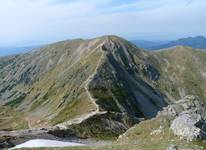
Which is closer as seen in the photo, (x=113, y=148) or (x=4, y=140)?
(x=113, y=148)

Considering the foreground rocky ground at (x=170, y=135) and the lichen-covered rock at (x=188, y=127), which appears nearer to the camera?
the foreground rocky ground at (x=170, y=135)

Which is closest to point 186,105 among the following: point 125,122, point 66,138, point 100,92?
point 66,138

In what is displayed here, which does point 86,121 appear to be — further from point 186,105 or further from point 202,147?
point 202,147

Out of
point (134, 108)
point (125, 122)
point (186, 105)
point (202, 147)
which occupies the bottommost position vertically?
point (134, 108)

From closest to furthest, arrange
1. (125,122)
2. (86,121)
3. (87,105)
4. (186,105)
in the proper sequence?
(186,105) < (86,121) < (125,122) < (87,105)

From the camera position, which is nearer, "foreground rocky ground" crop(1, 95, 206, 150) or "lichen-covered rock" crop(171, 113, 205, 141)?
"foreground rocky ground" crop(1, 95, 206, 150)

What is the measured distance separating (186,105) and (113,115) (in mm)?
42507

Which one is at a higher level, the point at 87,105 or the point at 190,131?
the point at 190,131

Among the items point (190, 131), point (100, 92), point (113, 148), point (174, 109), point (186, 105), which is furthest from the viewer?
point (100, 92)

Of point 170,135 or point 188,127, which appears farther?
point 170,135

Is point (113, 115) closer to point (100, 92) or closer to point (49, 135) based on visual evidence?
point (49, 135)

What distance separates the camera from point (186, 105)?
79.2 meters

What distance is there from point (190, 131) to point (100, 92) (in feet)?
481

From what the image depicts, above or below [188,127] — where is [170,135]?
below
